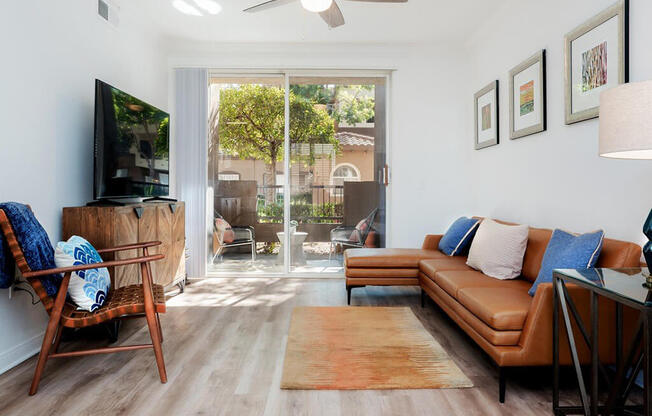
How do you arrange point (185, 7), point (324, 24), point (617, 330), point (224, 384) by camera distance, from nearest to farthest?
point (617, 330) < point (224, 384) < point (185, 7) < point (324, 24)

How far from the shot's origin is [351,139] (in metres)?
4.77

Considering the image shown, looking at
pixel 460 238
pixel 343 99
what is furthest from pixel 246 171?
pixel 460 238

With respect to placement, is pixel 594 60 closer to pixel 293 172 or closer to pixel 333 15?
pixel 333 15

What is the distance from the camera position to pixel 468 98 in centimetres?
465

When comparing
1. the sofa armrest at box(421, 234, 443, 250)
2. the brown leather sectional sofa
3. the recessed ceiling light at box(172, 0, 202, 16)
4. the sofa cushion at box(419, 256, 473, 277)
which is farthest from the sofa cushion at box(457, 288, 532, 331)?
the recessed ceiling light at box(172, 0, 202, 16)

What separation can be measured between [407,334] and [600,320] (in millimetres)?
1240

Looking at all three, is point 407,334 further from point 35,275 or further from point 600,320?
point 35,275

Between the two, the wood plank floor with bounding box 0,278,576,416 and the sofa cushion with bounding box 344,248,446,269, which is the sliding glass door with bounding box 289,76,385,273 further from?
the wood plank floor with bounding box 0,278,576,416

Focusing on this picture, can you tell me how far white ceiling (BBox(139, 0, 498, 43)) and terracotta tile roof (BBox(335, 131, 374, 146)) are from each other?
1.08 meters

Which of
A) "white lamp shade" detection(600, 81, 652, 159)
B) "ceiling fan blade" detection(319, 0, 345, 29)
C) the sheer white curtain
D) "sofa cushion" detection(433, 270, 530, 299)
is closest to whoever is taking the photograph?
"white lamp shade" detection(600, 81, 652, 159)

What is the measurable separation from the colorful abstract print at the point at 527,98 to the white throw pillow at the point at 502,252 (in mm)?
1033

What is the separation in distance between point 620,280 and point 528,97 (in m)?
2.09

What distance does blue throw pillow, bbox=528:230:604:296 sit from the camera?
1.97m

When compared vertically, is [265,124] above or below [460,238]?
above
